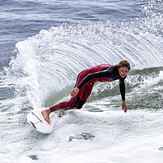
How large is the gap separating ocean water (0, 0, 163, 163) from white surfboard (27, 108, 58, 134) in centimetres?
11

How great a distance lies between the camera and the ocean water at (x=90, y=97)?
361 cm

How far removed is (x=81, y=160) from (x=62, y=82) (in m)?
3.63

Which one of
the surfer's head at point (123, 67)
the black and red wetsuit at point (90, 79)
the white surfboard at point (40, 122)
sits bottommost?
the white surfboard at point (40, 122)

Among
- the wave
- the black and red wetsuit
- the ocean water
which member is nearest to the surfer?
the black and red wetsuit

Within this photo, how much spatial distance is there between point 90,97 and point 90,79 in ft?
5.85

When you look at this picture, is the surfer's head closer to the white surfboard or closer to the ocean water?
the ocean water

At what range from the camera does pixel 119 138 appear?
3.86 m

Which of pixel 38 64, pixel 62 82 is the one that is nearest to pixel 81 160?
pixel 62 82

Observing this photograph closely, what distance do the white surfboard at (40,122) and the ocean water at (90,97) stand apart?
0.11 m

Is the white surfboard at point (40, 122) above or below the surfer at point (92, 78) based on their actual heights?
below

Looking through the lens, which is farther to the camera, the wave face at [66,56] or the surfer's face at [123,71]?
the wave face at [66,56]

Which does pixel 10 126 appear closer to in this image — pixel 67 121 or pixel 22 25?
pixel 67 121

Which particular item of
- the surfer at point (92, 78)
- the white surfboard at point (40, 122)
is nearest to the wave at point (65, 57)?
the white surfboard at point (40, 122)

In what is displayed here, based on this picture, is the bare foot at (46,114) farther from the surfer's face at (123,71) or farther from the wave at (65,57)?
the surfer's face at (123,71)
